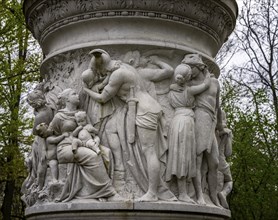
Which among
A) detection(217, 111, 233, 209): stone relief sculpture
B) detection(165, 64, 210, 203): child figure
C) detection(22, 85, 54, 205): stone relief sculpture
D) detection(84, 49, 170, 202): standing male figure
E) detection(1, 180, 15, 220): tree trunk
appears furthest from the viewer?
detection(1, 180, 15, 220): tree trunk

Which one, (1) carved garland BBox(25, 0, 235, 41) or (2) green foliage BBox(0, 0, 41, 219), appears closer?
(1) carved garland BBox(25, 0, 235, 41)

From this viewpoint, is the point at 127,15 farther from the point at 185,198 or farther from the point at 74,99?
the point at 185,198

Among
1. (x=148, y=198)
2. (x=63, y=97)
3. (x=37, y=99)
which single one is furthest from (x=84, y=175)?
(x=37, y=99)

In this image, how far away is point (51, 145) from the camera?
18.4 ft

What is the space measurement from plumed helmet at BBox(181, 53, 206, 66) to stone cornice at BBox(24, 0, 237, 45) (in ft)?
1.37

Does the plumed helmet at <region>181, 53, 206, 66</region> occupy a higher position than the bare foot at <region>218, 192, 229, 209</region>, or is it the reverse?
the plumed helmet at <region>181, 53, 206, 66</region>

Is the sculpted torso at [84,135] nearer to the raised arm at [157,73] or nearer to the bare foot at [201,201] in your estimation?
the raised arm at [157,73]

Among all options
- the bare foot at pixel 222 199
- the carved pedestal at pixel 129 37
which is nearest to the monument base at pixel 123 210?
the carved pedestal at pixel 129 37

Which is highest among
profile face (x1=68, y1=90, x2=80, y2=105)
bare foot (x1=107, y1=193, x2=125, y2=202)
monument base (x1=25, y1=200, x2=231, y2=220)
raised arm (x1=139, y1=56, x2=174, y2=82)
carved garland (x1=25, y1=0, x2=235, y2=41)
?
carved garland (x1=25, y1=0, x2=235, y2=41)

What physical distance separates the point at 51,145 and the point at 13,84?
32.9 ft

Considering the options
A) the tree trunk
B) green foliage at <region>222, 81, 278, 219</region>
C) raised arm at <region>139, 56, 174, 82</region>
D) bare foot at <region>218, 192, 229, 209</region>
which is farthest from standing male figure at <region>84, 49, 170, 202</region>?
green foliage at <region>222, 81, 278, 219</region>

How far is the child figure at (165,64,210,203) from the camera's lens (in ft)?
17.7

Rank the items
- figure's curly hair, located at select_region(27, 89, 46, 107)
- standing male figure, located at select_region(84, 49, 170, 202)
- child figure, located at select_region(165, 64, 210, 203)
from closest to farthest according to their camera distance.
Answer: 1. standing male figure, located at select_region(84, 49, 170, 202)
2. child figure, located at select_region(165, 64, 210, 203)
3. figure's curly hair, located at select_region(27, 89, 46, 107)

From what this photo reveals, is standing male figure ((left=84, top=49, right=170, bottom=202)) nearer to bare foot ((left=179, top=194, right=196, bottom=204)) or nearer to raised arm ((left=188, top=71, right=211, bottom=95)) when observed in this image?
bare foot ((left=179, top=194, right=196, bottom=204))
